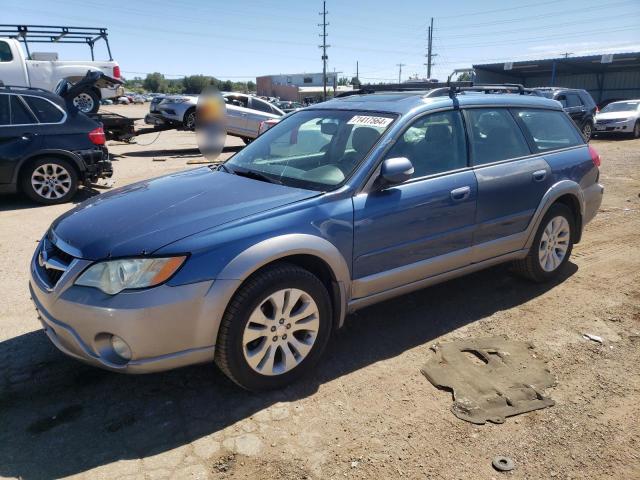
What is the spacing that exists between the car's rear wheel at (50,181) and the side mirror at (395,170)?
6.15 metres

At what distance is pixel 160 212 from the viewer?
300 cm

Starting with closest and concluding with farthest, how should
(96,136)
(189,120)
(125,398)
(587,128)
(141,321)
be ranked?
(141,321)
(125,398)
(96,136)
(189,120)
(587,128)

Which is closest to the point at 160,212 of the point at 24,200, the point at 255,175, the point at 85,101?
the point at 255,175

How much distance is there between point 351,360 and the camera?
340 cm

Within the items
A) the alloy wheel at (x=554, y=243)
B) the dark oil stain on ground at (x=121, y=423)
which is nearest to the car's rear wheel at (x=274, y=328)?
the dark oil stain on ground at (x=121, y=423)

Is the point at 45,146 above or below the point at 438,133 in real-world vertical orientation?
below

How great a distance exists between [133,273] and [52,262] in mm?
675

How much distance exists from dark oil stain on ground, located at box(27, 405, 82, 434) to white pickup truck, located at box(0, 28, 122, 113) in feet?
35.9

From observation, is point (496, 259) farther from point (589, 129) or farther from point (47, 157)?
point (589, 129)

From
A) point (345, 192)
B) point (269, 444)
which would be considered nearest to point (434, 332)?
point (345, 192)

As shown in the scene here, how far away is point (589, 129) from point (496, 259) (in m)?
16.3

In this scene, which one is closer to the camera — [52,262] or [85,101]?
[52,262]

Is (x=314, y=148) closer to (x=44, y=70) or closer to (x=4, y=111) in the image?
(x=4, y=111)

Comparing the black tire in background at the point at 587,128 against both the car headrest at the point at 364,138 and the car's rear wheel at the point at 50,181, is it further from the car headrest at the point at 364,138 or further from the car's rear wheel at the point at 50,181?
the car headrest at the point at 364,138
